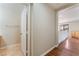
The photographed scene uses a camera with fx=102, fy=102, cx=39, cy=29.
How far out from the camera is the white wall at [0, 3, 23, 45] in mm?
1570

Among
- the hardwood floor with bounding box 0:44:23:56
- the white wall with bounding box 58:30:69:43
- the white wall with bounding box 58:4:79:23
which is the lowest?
the hardwood floor with bounding box 0:44:23:56

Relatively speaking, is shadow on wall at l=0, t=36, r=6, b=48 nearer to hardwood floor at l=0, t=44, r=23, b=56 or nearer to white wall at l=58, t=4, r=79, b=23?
hardwood floor at l=0, t=44, r=23, b=56

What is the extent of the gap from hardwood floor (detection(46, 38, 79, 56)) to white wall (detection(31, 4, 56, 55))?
0.12 m

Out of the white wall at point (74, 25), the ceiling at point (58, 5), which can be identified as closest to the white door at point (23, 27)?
the ceiling at point (58, 5)

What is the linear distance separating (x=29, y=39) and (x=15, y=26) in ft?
1.02

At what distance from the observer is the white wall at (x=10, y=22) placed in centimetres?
157

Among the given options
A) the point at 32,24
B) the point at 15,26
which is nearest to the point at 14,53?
the point at 15,26

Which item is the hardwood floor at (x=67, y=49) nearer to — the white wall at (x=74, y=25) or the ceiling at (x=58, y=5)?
the white wall at (x=74, y=25)

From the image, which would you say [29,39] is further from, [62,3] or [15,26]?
[62,3]

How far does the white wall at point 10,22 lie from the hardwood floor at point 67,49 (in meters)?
0.62

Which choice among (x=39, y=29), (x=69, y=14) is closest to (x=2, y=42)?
(x=39, y=29)

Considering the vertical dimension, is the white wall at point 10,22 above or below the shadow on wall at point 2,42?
above

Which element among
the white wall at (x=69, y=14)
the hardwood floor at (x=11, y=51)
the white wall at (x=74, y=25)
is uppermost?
A: the white wall at (x=69, y=14)

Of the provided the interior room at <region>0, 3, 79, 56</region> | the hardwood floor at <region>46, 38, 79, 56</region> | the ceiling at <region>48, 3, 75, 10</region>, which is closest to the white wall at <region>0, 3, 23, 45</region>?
the interior room at <region>0, 3, 79, 56</region>
